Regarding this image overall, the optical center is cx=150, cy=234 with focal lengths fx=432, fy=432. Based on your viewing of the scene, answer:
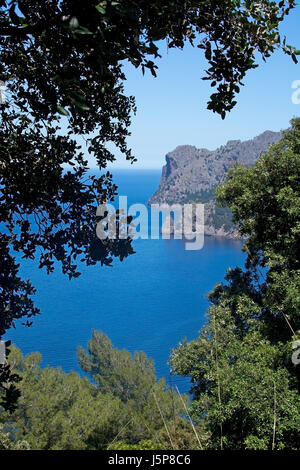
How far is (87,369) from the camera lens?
72.4 ft

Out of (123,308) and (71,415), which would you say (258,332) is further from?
(123,308)

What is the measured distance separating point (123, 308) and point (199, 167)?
11211 centimetres

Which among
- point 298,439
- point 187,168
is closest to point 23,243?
point 298,439

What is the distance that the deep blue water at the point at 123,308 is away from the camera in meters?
32.8

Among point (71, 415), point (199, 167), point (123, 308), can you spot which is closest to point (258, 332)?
point (71, 415)

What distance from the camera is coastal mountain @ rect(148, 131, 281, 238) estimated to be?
133 meters

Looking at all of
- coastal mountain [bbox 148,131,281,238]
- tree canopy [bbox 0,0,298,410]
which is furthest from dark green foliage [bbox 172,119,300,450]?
coastal mountain [bbox 148,131,281,238]

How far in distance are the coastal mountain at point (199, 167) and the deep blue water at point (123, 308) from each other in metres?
70.6

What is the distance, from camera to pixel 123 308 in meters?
40.6

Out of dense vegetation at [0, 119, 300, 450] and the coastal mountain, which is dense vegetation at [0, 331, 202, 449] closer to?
dense vegetation at [0, 119, 300, 450]

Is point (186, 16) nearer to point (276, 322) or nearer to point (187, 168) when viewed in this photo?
point (276, 322)

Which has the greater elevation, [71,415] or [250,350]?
[250,350]

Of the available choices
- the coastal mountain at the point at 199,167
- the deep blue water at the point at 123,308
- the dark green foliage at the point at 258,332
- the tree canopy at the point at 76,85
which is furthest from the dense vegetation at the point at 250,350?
the coastal mountain at the point at 199,167

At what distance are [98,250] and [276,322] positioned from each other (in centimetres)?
513
